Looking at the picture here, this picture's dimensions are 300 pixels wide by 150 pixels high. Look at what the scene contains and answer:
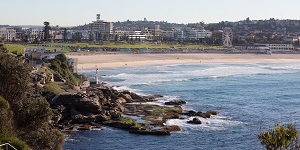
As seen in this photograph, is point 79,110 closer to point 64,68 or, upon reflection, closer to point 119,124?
point 119,124

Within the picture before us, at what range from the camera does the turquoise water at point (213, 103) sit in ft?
85.9

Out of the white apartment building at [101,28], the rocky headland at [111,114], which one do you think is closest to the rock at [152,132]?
the rocky headland at [111,114]

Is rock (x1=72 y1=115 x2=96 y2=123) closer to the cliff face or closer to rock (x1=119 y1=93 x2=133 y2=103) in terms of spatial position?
the cliff face

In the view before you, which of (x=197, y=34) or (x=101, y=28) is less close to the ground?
(x=101, y=28)

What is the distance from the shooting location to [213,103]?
3909cm

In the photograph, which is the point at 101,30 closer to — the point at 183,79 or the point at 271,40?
the point at 271,40

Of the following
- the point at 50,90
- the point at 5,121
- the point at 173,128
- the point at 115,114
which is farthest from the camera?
the point at 50,90

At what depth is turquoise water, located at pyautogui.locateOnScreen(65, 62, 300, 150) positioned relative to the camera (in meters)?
26.2

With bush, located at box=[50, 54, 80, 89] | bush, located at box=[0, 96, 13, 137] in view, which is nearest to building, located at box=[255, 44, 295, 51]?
bush, located at box=[50, 54, 80, 89]

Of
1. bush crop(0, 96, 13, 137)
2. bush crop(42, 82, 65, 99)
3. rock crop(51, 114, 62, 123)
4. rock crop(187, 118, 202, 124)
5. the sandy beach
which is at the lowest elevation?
rock crop(187, 118, 202, 124)

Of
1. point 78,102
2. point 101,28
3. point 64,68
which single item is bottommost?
point 78,102

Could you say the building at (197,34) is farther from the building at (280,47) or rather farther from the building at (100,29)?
the building at (280,47)

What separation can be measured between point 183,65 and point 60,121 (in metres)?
49.4

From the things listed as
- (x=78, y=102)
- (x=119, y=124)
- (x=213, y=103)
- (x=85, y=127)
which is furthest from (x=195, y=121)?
(x=213, y=103)
